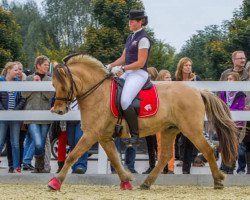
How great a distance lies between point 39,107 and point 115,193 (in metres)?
2.87

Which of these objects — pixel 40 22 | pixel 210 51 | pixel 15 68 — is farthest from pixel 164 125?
pixel 40 22

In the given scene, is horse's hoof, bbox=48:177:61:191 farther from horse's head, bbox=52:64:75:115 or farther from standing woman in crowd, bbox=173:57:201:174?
standing woman in crowd, bbox=173:57:201:174

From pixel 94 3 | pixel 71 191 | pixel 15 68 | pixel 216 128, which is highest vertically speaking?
pixel 94 3

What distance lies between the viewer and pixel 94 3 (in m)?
34.6

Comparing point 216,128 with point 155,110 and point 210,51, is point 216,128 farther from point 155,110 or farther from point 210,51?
point 210,51

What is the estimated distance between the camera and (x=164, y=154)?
1108cm

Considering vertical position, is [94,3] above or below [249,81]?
above

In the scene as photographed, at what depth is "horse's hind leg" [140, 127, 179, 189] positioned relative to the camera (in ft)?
35.8

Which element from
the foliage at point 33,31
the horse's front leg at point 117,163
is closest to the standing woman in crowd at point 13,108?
the horse's front leg at point 117,163

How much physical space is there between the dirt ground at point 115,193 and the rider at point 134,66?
94cm

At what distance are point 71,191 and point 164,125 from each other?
170cm

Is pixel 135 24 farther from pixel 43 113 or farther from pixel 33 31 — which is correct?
pixel 33 31

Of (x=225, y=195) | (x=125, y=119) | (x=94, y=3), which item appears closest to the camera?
(x=225, y=195)

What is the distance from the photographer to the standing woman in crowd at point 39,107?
1212 centimetres
